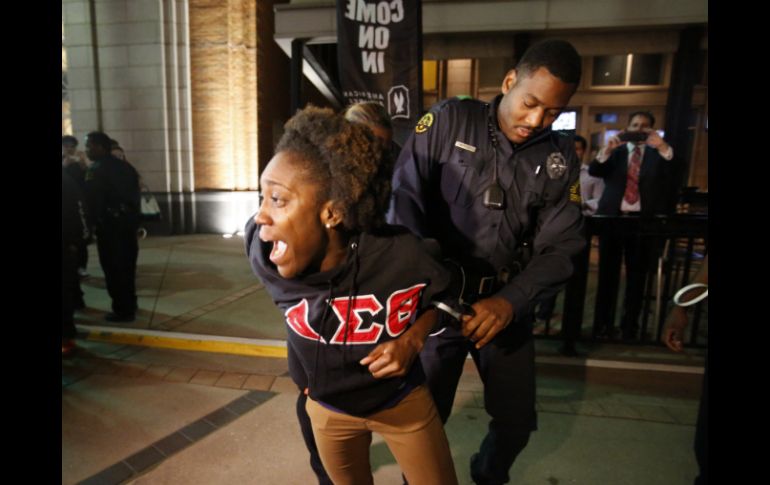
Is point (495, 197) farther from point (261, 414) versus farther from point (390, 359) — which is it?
point (261, 414)

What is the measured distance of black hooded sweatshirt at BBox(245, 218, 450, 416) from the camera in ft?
4.34

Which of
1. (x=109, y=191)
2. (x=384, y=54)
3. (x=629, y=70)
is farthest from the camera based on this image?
(x=629, y=70)

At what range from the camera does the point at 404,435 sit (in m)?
1.43

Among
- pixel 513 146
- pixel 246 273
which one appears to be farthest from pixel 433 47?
pixel 513 146

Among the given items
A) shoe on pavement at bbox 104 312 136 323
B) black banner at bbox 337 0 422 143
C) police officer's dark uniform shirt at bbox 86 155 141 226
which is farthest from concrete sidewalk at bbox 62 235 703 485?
black banner at bbox 337 0 422 143

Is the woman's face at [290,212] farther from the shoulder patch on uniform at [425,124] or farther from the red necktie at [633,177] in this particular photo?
the red necktie at [633,177]

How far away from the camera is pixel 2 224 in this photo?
0.88 metres

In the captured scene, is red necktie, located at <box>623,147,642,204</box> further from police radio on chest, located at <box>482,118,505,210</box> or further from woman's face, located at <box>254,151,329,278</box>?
woman's face, located at <box>254,151,329,278</box>

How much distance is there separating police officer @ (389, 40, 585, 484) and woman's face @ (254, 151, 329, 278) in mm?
588

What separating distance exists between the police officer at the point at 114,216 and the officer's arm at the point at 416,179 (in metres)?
3.67

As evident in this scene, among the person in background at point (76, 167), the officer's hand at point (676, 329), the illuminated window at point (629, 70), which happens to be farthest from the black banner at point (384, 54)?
the illuminated window at point (629, 70)

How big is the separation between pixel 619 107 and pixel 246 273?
8876 mm

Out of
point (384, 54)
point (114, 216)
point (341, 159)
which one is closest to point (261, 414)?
point (341, 159)

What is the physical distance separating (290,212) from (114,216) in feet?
13.1
